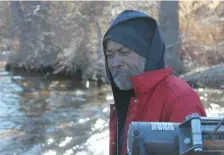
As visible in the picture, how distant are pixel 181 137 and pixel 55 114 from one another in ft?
29.3

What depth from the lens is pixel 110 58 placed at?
8.64 ft

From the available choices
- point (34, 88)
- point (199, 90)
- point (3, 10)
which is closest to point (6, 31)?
point (3, 10)

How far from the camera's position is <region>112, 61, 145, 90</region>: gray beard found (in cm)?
255

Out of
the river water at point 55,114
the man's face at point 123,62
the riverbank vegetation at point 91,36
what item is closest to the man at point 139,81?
the man's face at point 123,62

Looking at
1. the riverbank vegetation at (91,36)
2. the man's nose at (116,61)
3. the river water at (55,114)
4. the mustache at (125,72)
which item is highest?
the man's nose at (116,61)

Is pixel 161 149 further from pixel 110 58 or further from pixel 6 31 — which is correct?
pixel 6 31

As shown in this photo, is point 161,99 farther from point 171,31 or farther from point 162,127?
point 171,31

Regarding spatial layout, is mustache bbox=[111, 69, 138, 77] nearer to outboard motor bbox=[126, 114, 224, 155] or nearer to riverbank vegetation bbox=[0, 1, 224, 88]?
outboard motor bbox=[126, 114, 224, 155]

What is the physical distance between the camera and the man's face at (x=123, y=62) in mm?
2547

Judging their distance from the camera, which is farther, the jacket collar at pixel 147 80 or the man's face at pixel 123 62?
the man's face at pixel 123 62

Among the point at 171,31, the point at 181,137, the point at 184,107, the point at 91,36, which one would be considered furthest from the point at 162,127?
the point at 91,36

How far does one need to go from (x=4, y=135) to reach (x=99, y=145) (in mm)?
1851

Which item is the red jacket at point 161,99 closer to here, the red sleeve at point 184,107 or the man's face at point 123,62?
the red sleeve at point 184,107

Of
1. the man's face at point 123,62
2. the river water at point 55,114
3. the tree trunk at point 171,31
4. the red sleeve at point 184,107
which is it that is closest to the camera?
the red sleeve at point 184,107
